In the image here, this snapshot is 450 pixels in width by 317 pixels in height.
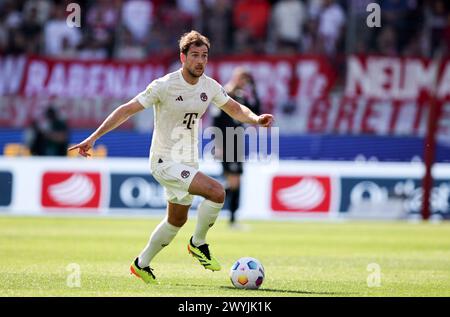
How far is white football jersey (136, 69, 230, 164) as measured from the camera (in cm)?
1029

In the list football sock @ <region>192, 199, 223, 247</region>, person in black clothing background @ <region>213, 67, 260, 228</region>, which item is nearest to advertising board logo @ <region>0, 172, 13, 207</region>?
person in black clothing background @ <region>213, 67, 260, 228</region>

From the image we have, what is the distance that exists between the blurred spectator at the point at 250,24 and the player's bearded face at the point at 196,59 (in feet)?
46.5

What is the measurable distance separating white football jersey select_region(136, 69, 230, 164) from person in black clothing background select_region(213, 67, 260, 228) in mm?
7422

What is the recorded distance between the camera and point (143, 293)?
922 cm

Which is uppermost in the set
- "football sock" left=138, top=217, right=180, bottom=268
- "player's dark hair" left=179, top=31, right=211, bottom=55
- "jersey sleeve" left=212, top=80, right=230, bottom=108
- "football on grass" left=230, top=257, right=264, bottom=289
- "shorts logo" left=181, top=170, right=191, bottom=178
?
"player's dark hair" left=179, top=31, right=211, bottom=55

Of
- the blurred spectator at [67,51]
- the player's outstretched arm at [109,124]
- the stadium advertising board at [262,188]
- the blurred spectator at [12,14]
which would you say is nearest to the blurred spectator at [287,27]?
the stadium advertising board at [262,188]

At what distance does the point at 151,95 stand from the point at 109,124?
21.0 inches

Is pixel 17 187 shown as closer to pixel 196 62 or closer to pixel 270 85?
pixel 270 85

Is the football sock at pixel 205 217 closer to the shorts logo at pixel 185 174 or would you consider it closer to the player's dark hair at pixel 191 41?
the shorts logo at pixel 185 174

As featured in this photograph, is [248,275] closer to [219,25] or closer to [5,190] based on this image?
[5,190]

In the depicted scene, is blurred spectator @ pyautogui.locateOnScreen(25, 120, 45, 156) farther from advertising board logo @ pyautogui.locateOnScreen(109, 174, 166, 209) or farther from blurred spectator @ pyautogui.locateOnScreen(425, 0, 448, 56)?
blurred spectator @ pyautogui.locateOnScreen(425, 0, 448, 56)

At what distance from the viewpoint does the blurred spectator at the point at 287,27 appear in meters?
24.5
